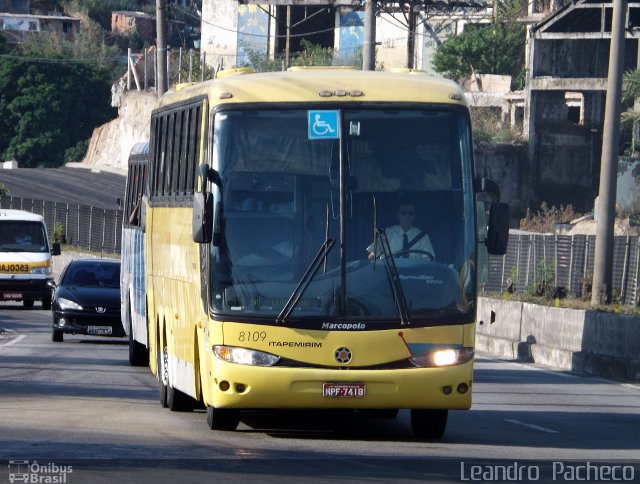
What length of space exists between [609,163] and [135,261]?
28.1 feet

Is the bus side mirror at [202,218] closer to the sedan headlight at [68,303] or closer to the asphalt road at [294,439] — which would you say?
the asphalt road at [294,439]

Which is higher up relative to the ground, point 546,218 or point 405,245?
point 405,245

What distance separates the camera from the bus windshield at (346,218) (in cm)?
1237

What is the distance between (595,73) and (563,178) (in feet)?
17.2

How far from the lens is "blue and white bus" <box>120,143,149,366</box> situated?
20078 mm

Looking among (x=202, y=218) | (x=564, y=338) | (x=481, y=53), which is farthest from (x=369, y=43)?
(x=481, y=53)

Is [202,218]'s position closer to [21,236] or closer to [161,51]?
[21,236]

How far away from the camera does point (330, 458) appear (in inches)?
455

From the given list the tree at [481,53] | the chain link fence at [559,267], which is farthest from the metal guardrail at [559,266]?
the tree at [481,53]

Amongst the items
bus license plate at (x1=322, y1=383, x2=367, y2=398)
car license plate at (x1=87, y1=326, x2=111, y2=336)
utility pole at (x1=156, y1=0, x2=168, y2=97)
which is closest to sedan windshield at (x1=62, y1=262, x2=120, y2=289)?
car license plate at (x1=87, y1=326, x2=111, y2=336)

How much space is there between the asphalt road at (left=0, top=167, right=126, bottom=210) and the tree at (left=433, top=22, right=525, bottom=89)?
1927 cm

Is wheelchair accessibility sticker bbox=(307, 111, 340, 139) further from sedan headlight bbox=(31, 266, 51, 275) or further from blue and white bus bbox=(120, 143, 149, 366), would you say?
sedan headlight bbox=(31, 266, 51, 275)

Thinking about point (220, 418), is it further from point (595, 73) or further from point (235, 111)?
point (595, 73)

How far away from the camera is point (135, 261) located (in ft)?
70.0
